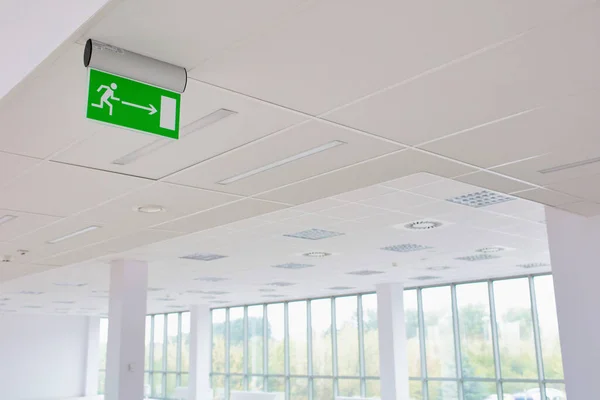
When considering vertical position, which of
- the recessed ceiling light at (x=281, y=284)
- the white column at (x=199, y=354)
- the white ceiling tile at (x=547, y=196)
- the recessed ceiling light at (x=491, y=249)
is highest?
the recessed ceiling light at (x=491, y=249)

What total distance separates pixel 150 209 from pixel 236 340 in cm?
1548

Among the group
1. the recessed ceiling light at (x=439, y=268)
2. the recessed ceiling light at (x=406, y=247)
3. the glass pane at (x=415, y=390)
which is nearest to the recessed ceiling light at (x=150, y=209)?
the recessed ceiling light at (x=406, y=247)

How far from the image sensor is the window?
13617 mm

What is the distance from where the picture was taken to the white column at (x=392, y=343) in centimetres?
1416

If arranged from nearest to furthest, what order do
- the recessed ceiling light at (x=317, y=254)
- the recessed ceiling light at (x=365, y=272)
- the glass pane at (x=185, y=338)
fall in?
1. the recessed ceiling light at (x=317, y=254)
2. the recessed ceiling light at (x=365, y=272)
3. the glass pane at (x=185, y=338)

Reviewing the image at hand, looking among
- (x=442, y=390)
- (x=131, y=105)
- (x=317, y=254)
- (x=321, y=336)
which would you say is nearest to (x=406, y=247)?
(x=317, y=254)

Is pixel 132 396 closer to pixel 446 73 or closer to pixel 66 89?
pixel 66 89

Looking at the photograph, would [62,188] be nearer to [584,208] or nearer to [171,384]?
[584,208]

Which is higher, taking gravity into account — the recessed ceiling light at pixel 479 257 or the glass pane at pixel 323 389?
the recessed ceiling light at pixel 479 257

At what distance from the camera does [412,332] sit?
15930 millimetres

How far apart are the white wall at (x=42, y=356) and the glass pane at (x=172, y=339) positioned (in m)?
3.23

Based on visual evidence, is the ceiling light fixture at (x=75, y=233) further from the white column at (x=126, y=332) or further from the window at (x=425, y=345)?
the window at (x=425, y=345)

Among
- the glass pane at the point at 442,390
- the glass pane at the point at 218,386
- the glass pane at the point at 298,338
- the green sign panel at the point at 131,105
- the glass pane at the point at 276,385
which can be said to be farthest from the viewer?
the glass pane at the point at 218,386

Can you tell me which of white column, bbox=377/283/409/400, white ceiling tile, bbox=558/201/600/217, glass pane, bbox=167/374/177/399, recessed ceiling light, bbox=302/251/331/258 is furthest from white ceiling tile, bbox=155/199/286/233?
glass pane, bbox=167/374/177/399
